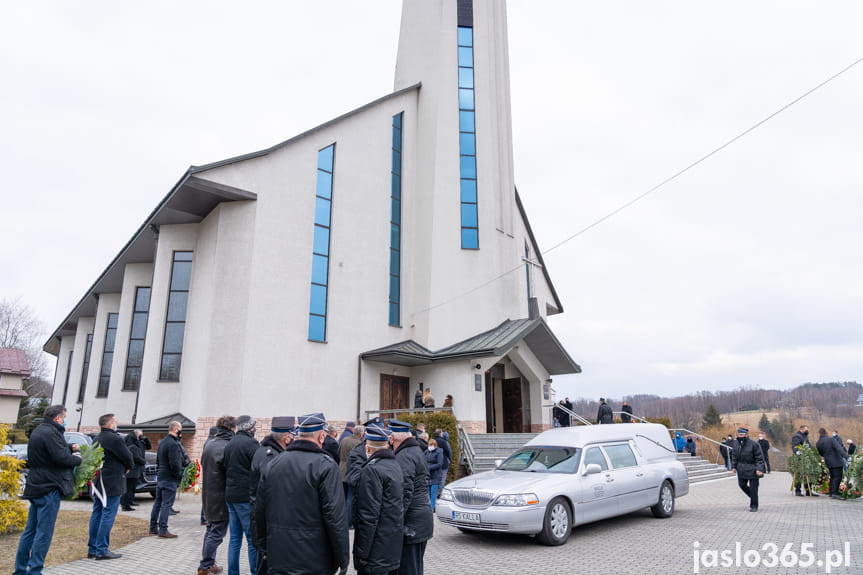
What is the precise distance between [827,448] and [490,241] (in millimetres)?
13697

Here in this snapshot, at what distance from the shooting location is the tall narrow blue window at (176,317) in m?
19.4

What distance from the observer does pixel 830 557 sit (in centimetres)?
747

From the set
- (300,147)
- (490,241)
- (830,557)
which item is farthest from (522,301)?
(830,557)

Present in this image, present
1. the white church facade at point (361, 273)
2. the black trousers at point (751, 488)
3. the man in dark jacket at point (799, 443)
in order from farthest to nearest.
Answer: the white church facade at point (361, 273), the man in dark jacket at point (799, 443), the black trousers at point (751, 488)

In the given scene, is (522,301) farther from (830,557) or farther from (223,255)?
(830,557)

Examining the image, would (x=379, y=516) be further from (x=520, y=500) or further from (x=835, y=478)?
(x=835, y=478)

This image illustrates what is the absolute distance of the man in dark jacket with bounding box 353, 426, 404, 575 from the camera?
14.2 ft

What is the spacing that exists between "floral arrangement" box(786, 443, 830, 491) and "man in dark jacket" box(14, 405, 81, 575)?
54.5 ft

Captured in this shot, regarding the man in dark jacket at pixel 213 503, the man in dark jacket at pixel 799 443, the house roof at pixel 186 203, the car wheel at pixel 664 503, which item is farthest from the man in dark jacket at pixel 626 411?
the man in dark jacket at pixel 213 503

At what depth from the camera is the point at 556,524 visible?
8531 millimetres

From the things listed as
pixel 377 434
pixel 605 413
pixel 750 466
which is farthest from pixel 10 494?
pixel 605 413

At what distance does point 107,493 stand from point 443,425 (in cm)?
1005

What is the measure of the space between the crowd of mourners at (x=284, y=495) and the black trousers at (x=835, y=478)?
523 inches

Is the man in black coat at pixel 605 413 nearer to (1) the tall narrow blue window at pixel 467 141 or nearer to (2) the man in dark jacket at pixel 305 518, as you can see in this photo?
(1) the tall narrow blue window at pixel 467 141
